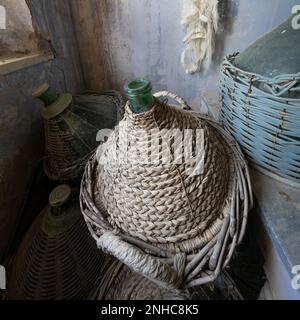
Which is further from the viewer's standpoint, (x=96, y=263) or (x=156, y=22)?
(x=156, y=22)

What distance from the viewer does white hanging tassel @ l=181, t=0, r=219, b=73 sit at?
79 cm

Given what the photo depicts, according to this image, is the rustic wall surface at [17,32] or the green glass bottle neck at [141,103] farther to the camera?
the rustic wall surface at [17,32]

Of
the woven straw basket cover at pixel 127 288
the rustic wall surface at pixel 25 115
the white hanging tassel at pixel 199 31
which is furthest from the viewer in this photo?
the white hanging tassel at pixel 199 31

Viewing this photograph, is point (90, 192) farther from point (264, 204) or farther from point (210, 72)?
point (210, 72)

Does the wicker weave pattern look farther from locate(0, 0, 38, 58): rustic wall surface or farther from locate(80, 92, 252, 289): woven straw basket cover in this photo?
locate(0, 0, 38, 58): rustic wall surface

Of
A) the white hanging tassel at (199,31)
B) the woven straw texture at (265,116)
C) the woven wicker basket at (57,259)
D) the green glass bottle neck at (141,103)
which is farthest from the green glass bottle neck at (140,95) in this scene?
the white hanging tassel at (199,31)

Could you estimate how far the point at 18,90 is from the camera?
2.30 ft

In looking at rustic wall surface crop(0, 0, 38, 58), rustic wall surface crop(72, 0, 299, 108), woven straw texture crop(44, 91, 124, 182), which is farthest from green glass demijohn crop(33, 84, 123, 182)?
rustic wall surface crop(72, 0, 299, 108)

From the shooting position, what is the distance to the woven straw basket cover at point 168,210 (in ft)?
1.36

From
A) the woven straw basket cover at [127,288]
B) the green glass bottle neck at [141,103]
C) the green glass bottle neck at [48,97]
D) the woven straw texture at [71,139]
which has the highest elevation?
the green glass bottle neck at [141,103]

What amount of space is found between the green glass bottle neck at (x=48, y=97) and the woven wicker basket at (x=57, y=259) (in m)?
0.25

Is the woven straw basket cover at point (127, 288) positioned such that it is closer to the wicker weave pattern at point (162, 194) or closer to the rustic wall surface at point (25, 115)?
the wicker weave pattern at point (162, 194)
